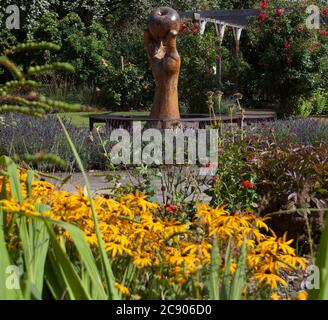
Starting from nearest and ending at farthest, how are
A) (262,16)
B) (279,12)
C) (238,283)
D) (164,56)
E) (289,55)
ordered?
(238,283) → (164,56) → (279,12) → (289,55) → (262,16)

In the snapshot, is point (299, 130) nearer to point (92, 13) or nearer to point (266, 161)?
point (266, 161)

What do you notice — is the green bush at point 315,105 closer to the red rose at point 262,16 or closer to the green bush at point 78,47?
the red rose at point 262,16

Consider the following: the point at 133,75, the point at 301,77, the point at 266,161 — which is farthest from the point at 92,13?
the point at 266,161

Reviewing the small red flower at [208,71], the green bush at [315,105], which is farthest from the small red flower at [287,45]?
the small red flower at [208,71]

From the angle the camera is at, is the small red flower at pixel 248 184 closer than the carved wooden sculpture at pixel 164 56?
Yes

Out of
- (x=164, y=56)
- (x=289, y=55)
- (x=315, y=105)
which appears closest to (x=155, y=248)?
(x=164, y=56)

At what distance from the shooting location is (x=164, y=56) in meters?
11.9

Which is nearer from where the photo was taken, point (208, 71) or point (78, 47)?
point (208, 71)

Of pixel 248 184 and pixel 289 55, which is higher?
pixel 289 55

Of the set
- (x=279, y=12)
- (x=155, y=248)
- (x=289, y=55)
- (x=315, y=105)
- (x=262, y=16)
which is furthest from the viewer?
(x=315, y=105)

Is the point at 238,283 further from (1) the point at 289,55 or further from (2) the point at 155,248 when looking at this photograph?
(1) the point at 289,55

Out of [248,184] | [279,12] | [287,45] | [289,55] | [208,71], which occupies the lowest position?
[248,184]

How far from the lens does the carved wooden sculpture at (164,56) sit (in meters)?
11.8

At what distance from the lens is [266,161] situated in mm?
5309
